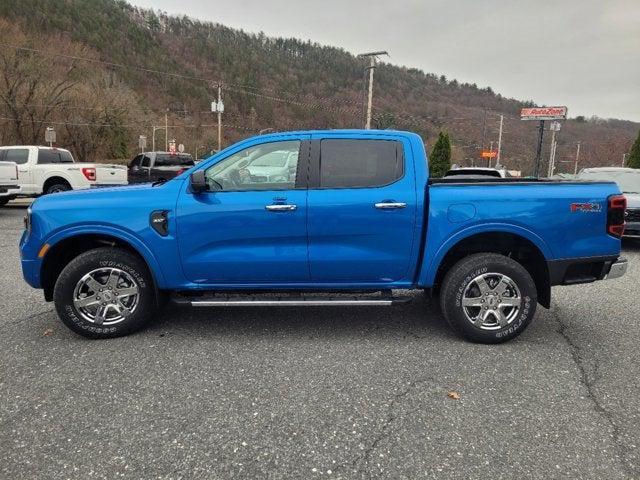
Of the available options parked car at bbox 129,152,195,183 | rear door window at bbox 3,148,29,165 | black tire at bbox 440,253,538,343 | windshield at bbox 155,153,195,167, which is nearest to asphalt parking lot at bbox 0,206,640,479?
black tire at bbox 440,253,538,343

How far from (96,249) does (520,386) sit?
3.67 meters

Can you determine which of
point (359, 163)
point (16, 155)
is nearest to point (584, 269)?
point (359, 163)

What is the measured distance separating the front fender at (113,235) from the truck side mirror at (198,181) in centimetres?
67

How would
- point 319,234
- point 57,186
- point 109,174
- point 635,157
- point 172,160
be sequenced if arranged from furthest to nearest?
point 635,157, point 172,160, point 109,174, point 57,186, point 319,234

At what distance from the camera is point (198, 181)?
389 cm

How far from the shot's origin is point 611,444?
2.70 metres

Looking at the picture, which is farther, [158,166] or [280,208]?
[158,166]

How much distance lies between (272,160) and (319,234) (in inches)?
31.6

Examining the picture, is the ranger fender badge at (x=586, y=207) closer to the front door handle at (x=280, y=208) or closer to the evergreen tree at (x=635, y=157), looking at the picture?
the front door handle at (x=280, y=208)

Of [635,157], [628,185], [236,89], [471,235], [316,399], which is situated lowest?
[316,399]

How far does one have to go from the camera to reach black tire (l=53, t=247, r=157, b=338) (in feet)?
13.3

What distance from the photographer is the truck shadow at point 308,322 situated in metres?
4.39

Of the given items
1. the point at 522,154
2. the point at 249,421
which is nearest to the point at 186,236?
the point at 249,421

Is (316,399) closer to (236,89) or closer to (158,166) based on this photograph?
(158,166)
